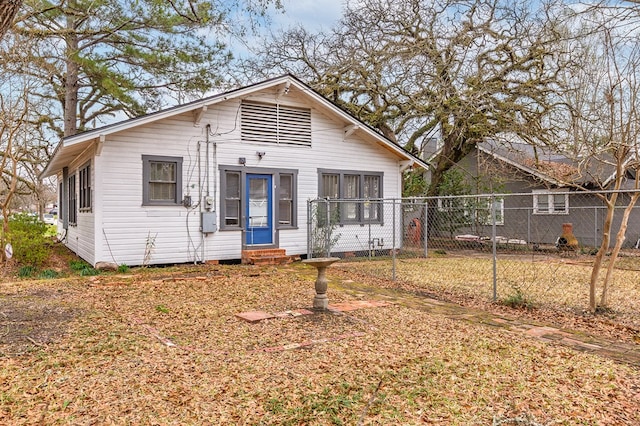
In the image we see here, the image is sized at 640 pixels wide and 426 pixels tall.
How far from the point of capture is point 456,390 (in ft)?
11.8

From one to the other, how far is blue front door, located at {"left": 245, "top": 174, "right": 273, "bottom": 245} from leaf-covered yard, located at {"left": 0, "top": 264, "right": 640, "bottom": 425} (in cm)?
547

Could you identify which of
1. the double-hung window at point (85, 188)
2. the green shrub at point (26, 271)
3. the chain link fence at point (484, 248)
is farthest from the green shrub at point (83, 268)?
the chain link fence at point (484, 248)

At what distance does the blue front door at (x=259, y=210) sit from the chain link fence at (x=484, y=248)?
1.14m

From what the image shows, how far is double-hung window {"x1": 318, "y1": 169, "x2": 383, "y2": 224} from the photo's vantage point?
13025 millimetres

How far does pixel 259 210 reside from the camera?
476 inches

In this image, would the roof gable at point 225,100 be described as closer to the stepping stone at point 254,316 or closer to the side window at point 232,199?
the side window at point 232,199

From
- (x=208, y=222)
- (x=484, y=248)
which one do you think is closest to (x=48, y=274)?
(x=208, y=222)

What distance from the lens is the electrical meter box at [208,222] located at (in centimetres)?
1105

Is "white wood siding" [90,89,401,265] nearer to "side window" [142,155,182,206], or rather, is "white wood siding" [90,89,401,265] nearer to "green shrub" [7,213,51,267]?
"side window" [142,155,182,206]

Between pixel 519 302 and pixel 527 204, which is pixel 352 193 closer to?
pixel 519 302

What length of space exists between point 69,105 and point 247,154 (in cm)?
1021

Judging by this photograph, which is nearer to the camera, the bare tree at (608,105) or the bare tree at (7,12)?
the bare tree at (7,12)

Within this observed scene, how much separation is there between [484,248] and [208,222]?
10059mm

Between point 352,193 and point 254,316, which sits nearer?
point 254,316
